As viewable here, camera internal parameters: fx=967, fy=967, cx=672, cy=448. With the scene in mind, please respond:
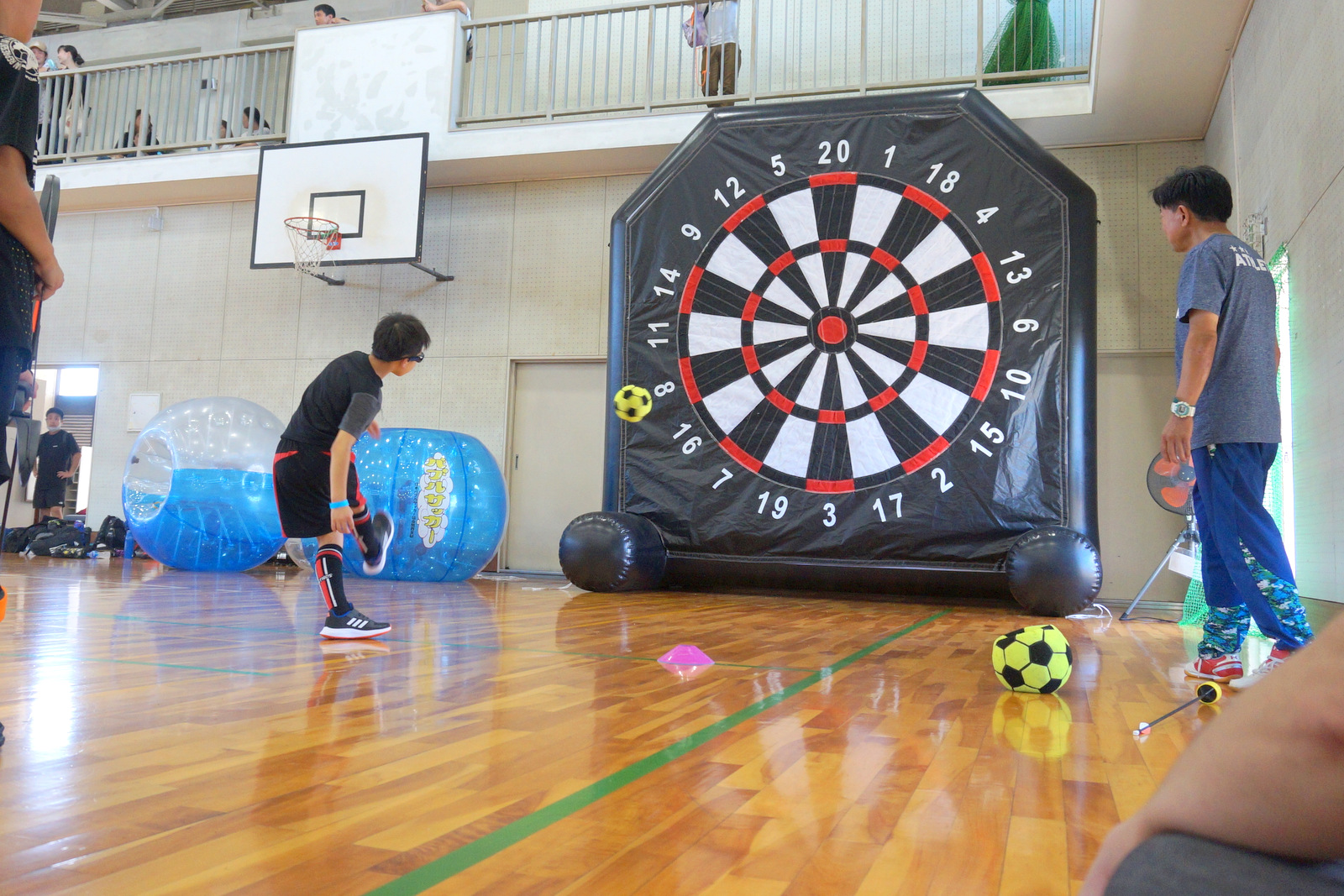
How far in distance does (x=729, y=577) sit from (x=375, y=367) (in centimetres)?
287

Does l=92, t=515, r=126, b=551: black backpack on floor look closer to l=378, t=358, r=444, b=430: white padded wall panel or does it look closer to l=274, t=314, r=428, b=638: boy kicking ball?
l=378, t=358, r=444, b=430: white padded wall panel

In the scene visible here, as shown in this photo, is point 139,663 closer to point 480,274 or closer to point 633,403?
point 633,403

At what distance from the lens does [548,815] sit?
1.19 meters

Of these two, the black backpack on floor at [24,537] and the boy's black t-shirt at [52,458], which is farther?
the boy's black t-shirt at [52,458]

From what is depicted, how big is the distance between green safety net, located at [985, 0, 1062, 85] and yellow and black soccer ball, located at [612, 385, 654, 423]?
126 inches

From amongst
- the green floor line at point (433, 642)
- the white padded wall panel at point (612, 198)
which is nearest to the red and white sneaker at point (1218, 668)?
the green floor line at point (433, 642)

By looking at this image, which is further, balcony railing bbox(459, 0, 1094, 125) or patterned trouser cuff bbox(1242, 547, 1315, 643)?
balcony railing bbox(459, 0, 1094, 125)

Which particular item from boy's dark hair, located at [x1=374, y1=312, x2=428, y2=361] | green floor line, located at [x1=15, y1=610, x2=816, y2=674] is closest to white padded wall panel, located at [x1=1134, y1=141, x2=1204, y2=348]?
green floor line, located at [x1=15, y1=610, x2=816, y2=674]

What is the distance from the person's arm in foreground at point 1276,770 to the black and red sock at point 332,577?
274 centimetres

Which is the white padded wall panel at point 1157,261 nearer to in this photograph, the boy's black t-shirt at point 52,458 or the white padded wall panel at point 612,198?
the white padded wall panel at point 612,198

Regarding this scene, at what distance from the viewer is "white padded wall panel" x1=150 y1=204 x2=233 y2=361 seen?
8336 mm

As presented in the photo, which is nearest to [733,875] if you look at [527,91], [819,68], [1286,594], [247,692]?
[247,692]

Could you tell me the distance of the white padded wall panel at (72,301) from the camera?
28.7 feet

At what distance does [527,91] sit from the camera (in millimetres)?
7883
